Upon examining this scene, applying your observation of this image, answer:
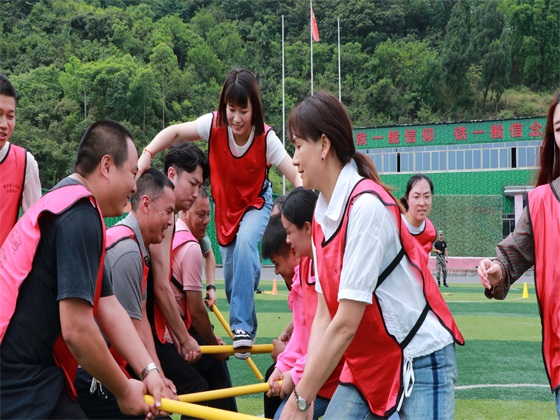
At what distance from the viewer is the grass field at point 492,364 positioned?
22.8ft

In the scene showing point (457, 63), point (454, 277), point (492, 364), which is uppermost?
point (457, 63)

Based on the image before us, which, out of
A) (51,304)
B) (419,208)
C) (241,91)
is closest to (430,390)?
(51,304)

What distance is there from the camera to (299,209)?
431 cm

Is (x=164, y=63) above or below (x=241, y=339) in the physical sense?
above

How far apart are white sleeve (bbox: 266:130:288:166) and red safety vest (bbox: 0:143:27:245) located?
180cm

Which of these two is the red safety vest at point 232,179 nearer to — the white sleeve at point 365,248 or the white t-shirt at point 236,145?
the white t-shirt at point 236,145

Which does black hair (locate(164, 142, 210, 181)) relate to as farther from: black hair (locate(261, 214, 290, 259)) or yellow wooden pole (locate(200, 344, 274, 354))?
yellow wooden pole (locate(200, 344, 274, 354))

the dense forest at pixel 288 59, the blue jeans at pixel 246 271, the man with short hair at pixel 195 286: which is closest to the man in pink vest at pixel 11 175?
the man with short hair at pixel 195 286

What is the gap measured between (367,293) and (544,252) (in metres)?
0.85

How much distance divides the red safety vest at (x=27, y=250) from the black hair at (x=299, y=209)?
4.54 ft

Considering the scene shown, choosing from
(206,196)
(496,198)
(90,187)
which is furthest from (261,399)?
(496,198)

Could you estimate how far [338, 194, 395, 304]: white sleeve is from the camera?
3.04 meters

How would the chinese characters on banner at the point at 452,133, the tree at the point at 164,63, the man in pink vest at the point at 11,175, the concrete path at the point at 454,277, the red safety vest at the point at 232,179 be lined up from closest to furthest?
the man in pink vest at the point at 11,175, the red safety vest at the point at 232,179, the concrete path at the point at 454,277, the chinese characters on banner at the point at 452,133, the tree at the point at 164,63

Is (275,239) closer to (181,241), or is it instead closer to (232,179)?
(181,241)
